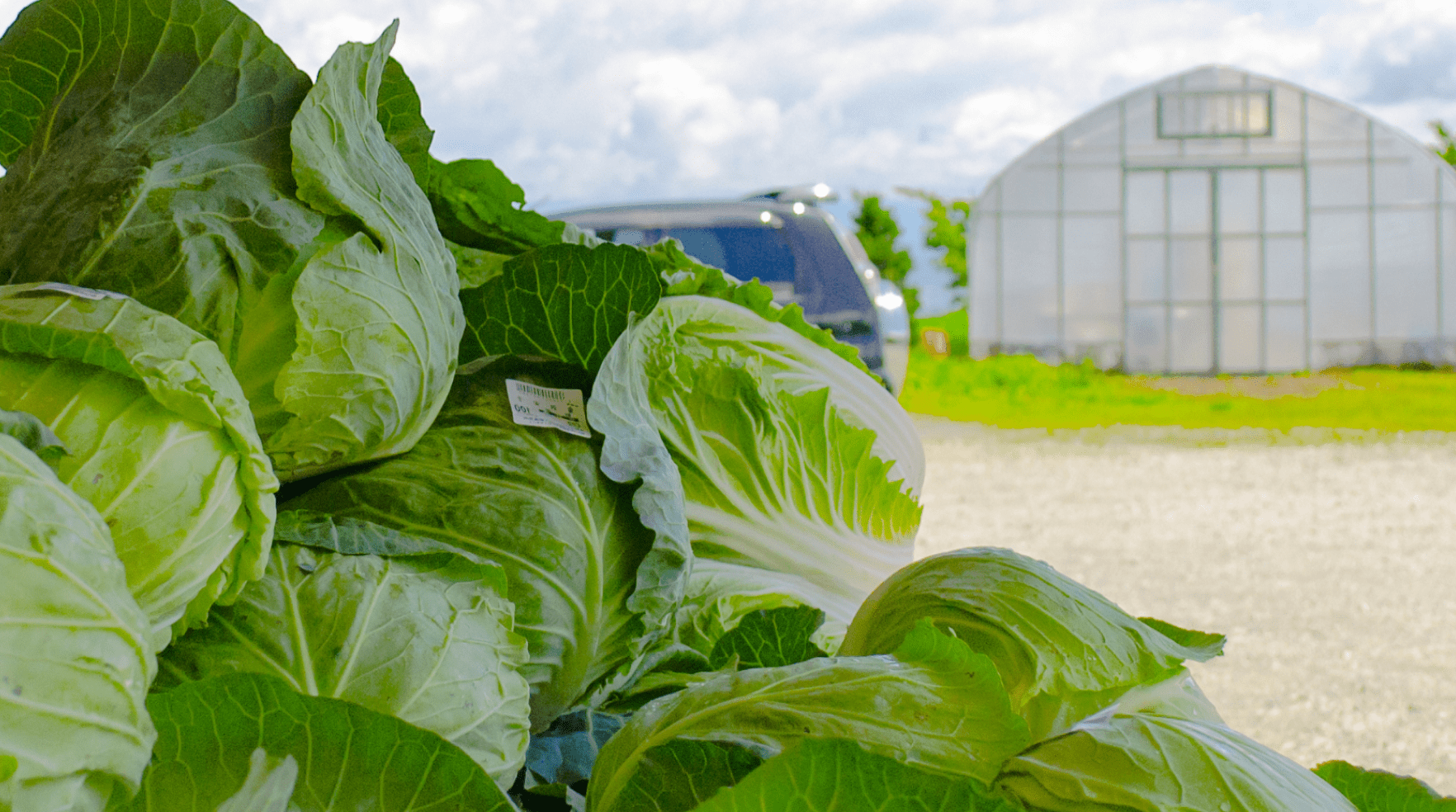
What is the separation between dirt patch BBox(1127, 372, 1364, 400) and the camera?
44.5 ft

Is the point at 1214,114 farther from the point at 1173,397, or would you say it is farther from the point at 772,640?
the point at 772,640

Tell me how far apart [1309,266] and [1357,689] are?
1243 cm

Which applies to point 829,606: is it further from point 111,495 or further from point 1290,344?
point 1290,344

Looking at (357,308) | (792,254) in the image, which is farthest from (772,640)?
(792,254)

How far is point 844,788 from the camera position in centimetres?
66

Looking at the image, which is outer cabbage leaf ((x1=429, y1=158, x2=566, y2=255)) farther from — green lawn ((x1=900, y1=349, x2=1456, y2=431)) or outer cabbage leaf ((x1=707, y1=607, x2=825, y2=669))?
green lawn ((x1=900, y1=349, x2=1456, y2=431))

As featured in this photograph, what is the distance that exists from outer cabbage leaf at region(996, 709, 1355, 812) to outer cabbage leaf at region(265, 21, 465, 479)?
0.63 metres

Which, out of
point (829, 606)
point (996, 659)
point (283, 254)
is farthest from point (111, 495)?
point (829, 606)

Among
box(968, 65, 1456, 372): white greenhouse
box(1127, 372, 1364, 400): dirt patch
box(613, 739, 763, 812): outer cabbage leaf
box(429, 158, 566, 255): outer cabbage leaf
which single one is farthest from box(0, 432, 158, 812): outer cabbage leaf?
box(968, 65, 1456, 372): white greenhouse

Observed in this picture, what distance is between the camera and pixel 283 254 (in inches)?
39.7

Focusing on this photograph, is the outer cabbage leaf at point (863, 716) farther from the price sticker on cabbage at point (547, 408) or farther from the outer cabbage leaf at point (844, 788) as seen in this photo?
the price sticker on cabbage at point (547, 408)

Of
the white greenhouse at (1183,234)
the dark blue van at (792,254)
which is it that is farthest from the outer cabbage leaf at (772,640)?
the white greenhouse at (1183,234)

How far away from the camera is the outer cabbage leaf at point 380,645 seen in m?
0.92

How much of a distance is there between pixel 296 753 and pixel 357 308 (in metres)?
0.40
